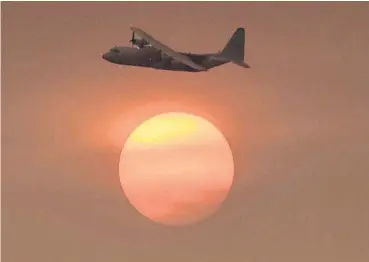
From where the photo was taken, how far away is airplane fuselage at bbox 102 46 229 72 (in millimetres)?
1591

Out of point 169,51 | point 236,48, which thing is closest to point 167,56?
point 169,51

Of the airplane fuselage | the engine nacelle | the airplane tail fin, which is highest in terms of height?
the airplane tail fin

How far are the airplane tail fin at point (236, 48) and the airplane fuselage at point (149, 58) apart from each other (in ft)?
0.11

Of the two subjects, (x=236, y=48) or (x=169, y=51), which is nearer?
(x=169, y=51)

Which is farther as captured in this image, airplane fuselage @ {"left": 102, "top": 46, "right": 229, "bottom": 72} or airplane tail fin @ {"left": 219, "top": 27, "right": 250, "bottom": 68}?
airplane tail fin @ {"left": 219, "top": 27, "right": 250, "bottom": 68}

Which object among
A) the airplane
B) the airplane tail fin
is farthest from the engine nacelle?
the airplane tail fin

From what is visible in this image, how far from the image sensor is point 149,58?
5.27 feet

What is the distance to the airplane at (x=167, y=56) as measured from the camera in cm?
159

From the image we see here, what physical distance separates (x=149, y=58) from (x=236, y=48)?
24cm

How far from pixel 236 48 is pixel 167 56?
0.19 m

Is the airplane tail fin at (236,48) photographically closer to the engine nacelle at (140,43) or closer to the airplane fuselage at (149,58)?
the airplane fuselage at (149,58)

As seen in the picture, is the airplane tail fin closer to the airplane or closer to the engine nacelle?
the airplane

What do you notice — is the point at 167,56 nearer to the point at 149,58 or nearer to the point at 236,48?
the point at 149,58

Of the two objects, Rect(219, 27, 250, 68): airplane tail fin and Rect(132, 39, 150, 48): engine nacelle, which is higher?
Rect(219, 27, 250, 68): airplane tail fin
